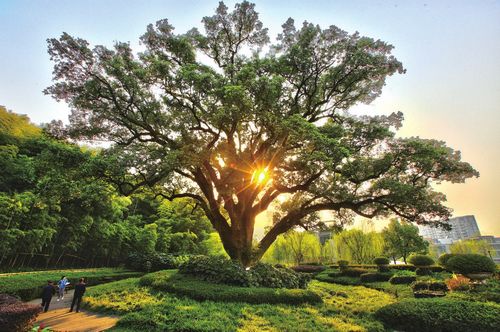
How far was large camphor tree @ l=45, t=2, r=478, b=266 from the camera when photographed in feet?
33.3

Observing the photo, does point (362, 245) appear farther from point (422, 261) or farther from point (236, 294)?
point (236, 294)

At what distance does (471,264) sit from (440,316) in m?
9.56

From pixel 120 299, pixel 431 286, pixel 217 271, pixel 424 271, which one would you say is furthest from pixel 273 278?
pixel 424 271

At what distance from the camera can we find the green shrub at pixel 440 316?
6113 millimetres

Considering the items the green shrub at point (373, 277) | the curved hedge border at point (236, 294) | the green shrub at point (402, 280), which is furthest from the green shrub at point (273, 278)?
the green shrub at point (373, 277)

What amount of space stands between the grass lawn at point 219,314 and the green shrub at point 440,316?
1.84 ft

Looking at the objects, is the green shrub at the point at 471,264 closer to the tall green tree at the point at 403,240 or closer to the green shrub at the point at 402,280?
the green shrub at the point at 402,280

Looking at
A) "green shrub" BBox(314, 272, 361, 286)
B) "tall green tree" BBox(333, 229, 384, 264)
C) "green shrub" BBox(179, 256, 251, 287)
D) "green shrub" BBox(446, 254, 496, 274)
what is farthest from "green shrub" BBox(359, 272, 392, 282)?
"tall green tree" BBox(333, 229, 384, 264)

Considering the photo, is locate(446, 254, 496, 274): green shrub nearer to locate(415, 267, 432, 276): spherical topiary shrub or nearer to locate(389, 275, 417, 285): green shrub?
locate(389, 275, 417, 285): green shrub

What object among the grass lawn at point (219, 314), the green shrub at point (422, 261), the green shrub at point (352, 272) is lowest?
the grass lawn at point (219, 314)

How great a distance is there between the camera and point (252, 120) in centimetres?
1152

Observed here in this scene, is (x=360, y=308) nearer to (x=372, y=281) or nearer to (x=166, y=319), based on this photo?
(x=166, y=319)

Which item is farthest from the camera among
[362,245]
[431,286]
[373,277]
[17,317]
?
[362,245]

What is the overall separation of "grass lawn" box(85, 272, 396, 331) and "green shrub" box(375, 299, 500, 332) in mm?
560
